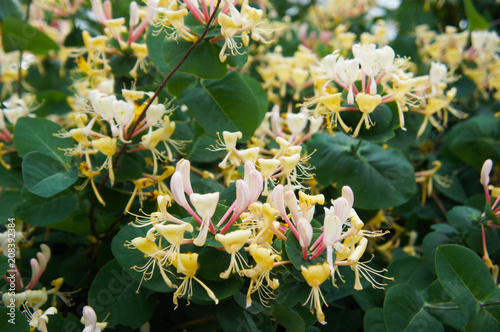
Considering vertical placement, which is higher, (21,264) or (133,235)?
(133,235)

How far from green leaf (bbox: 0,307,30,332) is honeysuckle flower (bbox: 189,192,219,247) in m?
0.35

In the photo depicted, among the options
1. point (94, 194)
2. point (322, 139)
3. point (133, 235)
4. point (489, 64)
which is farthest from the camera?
point (489, 64)

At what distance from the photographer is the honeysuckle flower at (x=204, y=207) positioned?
63cm

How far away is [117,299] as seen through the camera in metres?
0.84

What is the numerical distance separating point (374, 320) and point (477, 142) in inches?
27.4

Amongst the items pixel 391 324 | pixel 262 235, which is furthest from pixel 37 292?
pixel 391 324

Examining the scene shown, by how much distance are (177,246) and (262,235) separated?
126mm

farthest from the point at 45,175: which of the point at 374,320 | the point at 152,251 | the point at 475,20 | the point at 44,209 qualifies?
the point at 475,20

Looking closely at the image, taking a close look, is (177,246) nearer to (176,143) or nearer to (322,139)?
(176,143)

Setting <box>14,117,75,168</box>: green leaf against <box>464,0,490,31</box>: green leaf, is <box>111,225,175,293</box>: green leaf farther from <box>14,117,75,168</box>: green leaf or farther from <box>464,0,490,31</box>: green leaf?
<box>464,0,490,31</box>: green leaf

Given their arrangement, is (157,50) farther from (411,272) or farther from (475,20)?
(475,20)

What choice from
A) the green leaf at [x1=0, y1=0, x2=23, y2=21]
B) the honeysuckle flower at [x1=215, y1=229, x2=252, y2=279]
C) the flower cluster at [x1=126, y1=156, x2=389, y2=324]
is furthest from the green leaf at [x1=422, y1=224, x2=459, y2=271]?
the green leaf at [x1=0, y1=0, x2=23, y2=21]

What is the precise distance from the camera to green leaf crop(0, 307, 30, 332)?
729mm

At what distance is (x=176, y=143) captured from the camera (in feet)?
3.17
